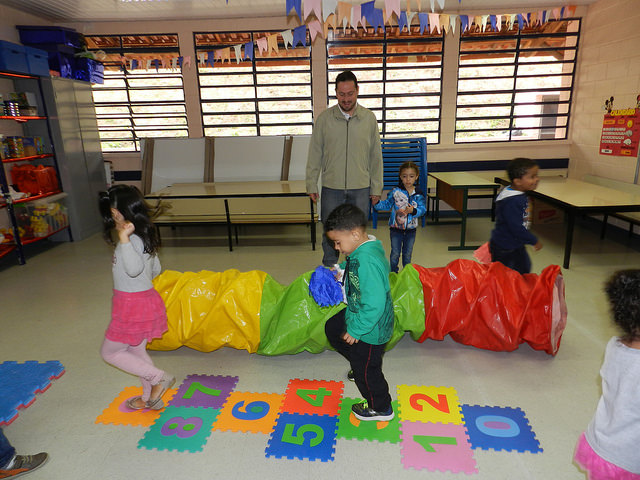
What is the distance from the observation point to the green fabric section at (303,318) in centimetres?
272

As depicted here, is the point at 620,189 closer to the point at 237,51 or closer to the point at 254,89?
the point at 254,89

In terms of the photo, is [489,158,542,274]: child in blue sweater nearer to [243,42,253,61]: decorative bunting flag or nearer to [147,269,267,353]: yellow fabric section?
[147,269,267,353]: yellow fabric section

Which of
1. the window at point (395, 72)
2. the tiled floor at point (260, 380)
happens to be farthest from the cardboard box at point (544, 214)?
the window at point (395, 72)

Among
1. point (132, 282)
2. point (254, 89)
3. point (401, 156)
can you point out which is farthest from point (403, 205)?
point (254, 89)

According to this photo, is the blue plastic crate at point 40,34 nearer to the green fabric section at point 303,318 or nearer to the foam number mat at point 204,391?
the green fabric section at point 303,318

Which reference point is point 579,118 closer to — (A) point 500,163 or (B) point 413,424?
(A) point 500,163

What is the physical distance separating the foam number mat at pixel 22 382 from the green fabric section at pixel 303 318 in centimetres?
132

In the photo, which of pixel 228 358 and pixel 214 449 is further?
pixel 228 358

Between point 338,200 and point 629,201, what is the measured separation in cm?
300

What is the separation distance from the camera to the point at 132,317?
2.12m

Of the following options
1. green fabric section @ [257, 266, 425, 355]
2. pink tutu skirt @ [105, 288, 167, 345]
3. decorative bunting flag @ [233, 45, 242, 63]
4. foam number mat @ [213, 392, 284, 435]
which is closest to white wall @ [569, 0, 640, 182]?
green fabric section @ [257, 266, 425, 355]

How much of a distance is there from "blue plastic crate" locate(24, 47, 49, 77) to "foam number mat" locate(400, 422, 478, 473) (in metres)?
5.82

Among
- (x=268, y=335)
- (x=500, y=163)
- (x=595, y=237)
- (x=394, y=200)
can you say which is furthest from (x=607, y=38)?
(x=268, y=335)

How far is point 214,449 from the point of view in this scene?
2072 mm
